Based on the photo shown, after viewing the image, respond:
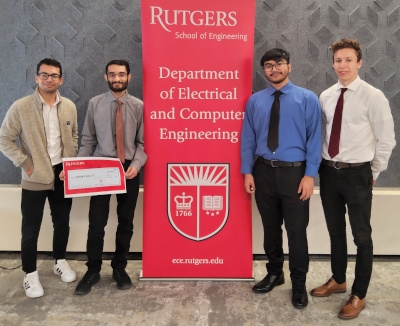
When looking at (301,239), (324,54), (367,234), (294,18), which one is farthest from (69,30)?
(367,234)

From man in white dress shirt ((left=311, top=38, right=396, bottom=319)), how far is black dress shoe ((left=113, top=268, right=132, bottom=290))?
1617 millimetres

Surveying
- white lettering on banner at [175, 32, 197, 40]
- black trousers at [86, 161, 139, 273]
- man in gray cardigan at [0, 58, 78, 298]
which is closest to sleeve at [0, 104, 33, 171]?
man in gray cardigan at [0, 58, 78, 298]

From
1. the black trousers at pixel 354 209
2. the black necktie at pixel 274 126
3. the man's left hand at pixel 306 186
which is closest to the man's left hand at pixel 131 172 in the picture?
the black necktie at pixel 274 126

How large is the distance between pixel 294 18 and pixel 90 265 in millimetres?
2777

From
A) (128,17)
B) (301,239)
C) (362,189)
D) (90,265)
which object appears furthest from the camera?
(128,17)

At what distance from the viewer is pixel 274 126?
283cm

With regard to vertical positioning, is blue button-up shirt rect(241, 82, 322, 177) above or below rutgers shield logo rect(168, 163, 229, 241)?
above

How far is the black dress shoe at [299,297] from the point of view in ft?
9.48

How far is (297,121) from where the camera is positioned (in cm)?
280

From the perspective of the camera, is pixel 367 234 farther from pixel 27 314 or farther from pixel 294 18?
pixel 27 314

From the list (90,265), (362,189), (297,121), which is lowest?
(90,265)

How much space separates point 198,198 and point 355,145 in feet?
4.10

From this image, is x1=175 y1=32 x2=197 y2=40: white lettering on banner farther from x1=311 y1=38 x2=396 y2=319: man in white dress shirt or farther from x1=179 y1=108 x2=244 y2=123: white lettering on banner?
x1=311 y1=38 x2=396 y2=319: man in white dress shirt

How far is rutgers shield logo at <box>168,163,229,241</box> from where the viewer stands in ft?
10.4
